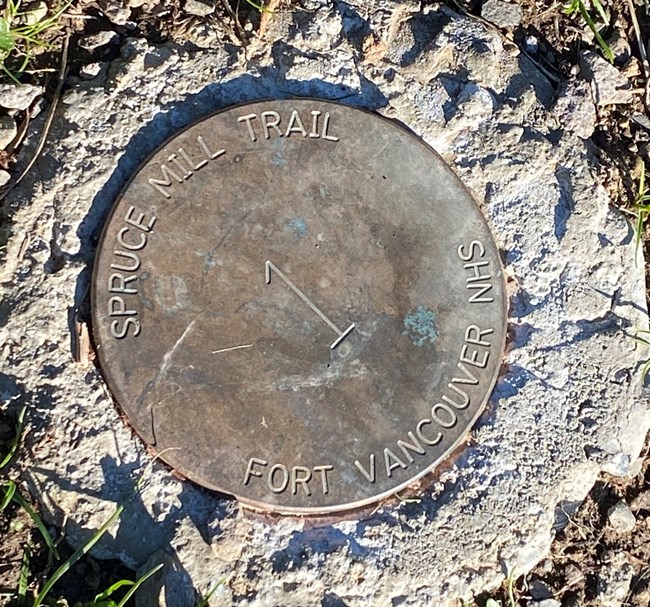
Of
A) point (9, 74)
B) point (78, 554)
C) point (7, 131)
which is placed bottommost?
point (78, 554)

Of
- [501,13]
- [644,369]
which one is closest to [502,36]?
[501,13]

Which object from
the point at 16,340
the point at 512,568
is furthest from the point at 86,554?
the point at 512,568

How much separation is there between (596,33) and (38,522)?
2055 mm

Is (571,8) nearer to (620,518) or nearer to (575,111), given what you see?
(575,111)

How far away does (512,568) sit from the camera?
196cm

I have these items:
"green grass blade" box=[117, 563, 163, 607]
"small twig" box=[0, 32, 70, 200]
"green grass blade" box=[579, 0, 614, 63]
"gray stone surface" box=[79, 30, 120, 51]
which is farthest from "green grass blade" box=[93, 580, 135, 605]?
"green grass blade" box=[579, 0, 614, 63]

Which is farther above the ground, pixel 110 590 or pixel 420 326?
pixel 420 326

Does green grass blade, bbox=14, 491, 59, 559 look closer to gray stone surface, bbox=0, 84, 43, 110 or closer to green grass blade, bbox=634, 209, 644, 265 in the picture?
gray stone surface, bbox=0, 84, 43, 110

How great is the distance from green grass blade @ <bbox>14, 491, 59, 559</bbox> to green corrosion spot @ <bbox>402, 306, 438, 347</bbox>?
943 mm

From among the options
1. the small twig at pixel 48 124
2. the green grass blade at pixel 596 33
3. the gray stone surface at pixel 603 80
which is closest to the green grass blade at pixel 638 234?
the gray stone surface at pixel 603 80

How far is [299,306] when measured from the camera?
6.30 ft

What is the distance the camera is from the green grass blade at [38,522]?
1.74m

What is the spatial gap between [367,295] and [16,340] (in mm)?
845

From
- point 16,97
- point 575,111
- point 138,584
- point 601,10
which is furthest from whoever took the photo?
point 601,10
